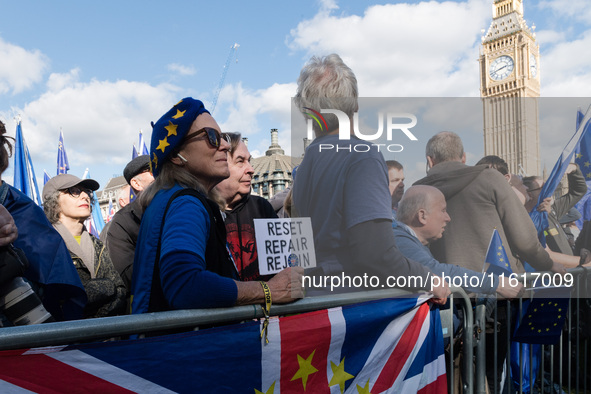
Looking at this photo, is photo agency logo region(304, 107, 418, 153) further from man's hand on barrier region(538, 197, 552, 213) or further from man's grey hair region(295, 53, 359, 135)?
man's hand on barrier region(538, 197, 552, 213)

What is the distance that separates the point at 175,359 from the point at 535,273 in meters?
2.45

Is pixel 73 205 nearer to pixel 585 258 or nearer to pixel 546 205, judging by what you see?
pixel 546 205

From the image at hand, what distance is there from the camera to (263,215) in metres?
3.27

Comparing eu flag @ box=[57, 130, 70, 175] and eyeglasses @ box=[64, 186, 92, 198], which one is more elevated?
eu flag @ box=[57, 130, 70, 175]

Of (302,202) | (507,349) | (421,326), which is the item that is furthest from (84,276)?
(507,349)

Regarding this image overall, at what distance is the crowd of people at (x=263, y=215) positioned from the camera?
180cm

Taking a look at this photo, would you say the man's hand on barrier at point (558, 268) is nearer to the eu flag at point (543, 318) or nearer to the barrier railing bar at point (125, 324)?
the eu flag at point (543, 318)

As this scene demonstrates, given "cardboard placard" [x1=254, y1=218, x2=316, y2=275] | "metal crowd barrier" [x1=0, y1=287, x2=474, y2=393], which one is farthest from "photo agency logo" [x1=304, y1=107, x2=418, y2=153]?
"metal crowd barrier" [x1=0, y1=287, x2=474, y2=393]

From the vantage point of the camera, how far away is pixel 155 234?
5.89 feet

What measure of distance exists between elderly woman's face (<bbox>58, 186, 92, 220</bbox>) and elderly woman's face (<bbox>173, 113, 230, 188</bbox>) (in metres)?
1.90

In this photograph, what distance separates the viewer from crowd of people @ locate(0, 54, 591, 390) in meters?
1.80

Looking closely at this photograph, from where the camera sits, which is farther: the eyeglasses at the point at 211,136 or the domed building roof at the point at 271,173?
the domed building roof at the point at 271,173

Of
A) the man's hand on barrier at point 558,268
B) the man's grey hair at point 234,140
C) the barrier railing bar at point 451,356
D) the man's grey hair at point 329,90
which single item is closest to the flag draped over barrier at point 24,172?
the man's grey hair at point 234,140

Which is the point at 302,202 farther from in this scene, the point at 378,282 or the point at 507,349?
the point at 507,349
